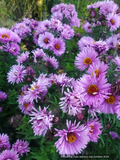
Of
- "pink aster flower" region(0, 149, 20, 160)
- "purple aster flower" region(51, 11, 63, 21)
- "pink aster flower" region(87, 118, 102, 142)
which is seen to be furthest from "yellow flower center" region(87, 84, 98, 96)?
"purple aster flower" region(51, 11, 63, 21)

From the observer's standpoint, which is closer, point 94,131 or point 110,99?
point 110,99

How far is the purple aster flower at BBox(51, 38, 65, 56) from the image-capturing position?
185 centimetres

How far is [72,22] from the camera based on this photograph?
2.52m

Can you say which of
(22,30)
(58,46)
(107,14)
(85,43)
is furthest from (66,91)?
(107,14)

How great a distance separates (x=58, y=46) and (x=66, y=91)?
970mm

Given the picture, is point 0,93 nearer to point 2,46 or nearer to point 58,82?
point 2,46

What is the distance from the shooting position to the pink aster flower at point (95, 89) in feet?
2.85

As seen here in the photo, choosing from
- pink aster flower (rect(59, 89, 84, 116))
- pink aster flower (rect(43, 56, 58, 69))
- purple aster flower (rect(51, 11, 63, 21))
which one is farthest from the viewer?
purple aster flower (rect(51, 11, 63, 21))

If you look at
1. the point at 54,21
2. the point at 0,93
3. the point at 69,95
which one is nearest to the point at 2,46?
the point at 0,93

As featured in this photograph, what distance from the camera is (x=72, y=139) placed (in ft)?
3.01

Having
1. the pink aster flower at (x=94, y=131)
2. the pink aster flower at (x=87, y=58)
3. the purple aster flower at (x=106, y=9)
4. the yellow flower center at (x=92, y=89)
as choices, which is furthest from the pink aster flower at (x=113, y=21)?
the pink aster flower at (x=94, y=131)

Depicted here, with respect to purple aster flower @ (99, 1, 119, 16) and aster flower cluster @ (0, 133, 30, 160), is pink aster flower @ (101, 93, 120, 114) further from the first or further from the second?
purple aster flower @ (99, 1, 119, 16)

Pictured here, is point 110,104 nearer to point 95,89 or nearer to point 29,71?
point 95,89

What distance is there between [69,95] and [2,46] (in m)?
1.21
